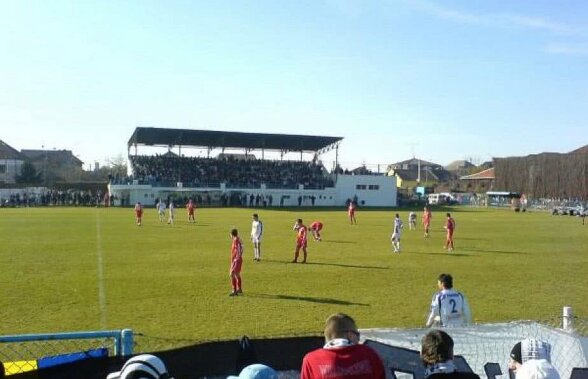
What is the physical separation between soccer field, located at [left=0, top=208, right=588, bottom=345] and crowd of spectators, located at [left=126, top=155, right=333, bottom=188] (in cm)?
4534

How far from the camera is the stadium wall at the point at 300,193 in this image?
71500 millimetres

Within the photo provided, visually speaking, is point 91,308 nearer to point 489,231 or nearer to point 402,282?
point 402,282

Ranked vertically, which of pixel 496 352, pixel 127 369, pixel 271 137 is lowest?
pixel 496 352

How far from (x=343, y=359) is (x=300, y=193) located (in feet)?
246

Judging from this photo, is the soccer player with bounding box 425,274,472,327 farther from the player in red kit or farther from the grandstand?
the grandstand

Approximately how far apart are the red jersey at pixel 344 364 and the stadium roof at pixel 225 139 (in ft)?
219

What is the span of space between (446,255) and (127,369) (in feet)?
71.9

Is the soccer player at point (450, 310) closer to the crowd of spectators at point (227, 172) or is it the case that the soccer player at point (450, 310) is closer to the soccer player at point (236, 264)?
the soccer player at point (236, 264)

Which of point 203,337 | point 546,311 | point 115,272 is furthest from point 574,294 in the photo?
point 115,272

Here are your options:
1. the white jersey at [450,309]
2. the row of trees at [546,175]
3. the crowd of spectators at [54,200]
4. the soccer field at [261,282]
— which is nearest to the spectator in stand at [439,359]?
the white jersey at [450,309]

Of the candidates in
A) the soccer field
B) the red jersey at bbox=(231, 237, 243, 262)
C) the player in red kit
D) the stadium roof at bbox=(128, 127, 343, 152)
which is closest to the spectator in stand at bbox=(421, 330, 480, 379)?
the soccer field

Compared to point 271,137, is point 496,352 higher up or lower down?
lower down

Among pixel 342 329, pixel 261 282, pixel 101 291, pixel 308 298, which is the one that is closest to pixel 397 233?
pixel 261 282

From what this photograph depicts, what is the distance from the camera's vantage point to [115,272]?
18.6 m
